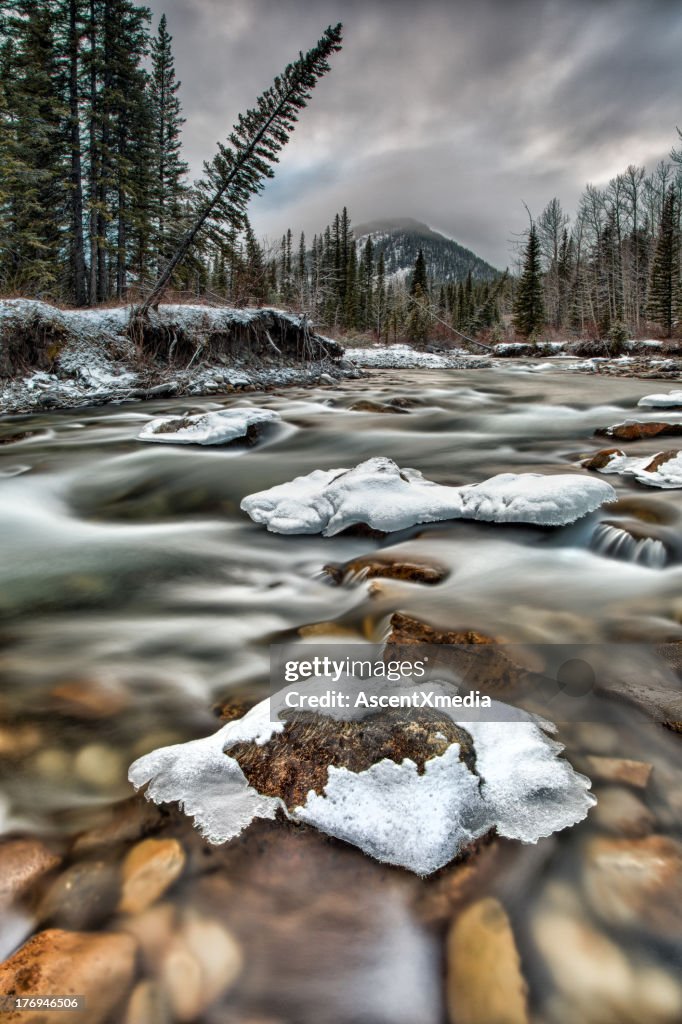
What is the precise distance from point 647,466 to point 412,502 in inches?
91.5

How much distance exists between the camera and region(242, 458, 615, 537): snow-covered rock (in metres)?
3.81

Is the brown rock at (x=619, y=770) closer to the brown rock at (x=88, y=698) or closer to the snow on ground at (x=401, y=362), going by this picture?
the brown rock at (x=88, y=698)

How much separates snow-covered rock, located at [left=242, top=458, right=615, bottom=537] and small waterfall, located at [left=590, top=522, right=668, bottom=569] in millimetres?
256

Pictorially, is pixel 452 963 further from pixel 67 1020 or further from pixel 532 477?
pixel 532 477

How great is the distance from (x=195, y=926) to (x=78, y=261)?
21.1 m

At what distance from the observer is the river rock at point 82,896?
4.32 ft

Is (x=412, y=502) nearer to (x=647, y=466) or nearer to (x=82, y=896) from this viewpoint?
(x=647, y=466)

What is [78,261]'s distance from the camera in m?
18.0

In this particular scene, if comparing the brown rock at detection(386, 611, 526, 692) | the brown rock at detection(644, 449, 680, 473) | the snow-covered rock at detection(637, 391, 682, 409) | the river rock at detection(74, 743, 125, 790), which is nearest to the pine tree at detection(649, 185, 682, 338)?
the snow-covered rock at detection(637, 391, 682, 409)

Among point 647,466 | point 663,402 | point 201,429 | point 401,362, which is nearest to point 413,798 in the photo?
point 647,466

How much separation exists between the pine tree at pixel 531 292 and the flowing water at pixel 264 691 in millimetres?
37232

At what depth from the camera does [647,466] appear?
470 cm

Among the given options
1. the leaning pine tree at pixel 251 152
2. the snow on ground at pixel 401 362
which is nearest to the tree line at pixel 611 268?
the snow on ground at pixel 401 362

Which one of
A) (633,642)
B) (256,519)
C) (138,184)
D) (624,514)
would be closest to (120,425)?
(256,519)
